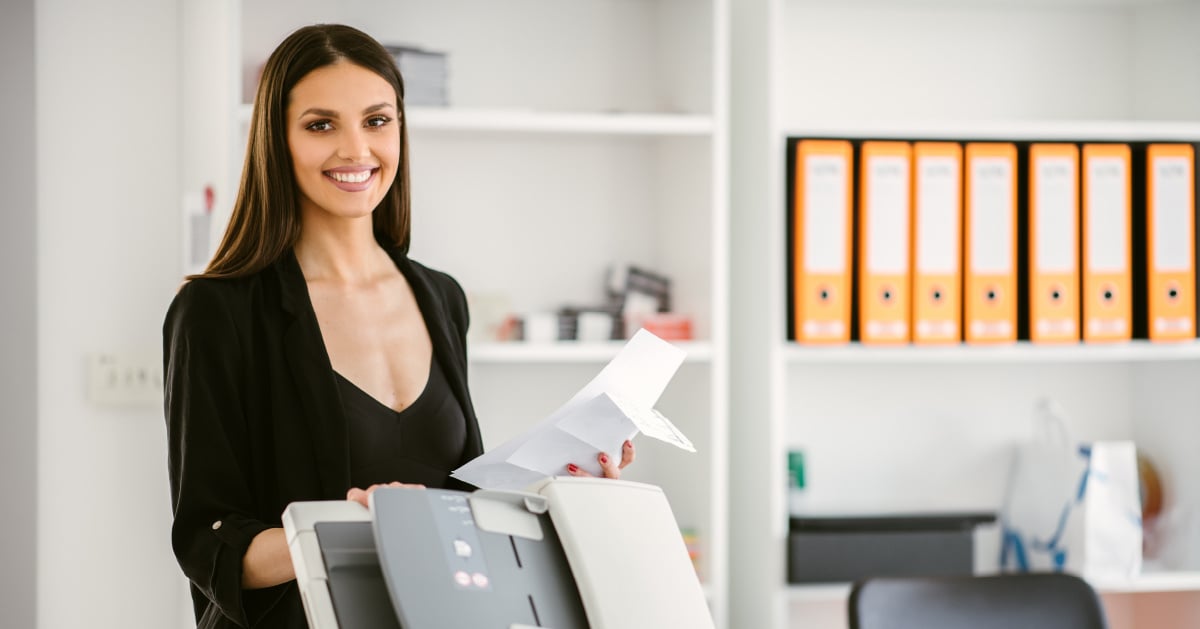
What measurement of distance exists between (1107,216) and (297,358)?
1751 mm

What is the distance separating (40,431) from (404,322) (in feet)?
4.73

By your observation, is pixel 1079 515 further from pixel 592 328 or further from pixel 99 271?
pixel 99 271

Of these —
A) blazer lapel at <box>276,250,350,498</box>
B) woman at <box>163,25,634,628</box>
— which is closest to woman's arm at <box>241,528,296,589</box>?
woman at <box>163,25,634,628</box>

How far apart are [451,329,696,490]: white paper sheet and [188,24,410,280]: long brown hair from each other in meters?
0.44

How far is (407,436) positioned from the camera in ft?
4.61

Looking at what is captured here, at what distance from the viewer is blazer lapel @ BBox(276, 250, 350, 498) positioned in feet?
4.30

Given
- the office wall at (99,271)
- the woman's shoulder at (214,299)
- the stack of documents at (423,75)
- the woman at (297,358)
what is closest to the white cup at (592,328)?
the stack of documents at (423,75)

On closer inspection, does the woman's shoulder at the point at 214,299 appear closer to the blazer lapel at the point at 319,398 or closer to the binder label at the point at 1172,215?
the blazer lapel at the point at 319,398

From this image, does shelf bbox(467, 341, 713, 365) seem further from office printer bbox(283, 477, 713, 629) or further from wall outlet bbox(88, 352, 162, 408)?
office printer bbox(283, 477, 713, 629)

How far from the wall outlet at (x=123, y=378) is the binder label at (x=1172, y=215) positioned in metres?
2.21

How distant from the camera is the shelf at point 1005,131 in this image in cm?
226

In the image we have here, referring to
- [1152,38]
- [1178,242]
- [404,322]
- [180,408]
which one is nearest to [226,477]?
[180,408]

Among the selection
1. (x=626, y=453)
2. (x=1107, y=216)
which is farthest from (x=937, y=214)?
(x=626, y=453)

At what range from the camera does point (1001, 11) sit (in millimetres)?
2707
